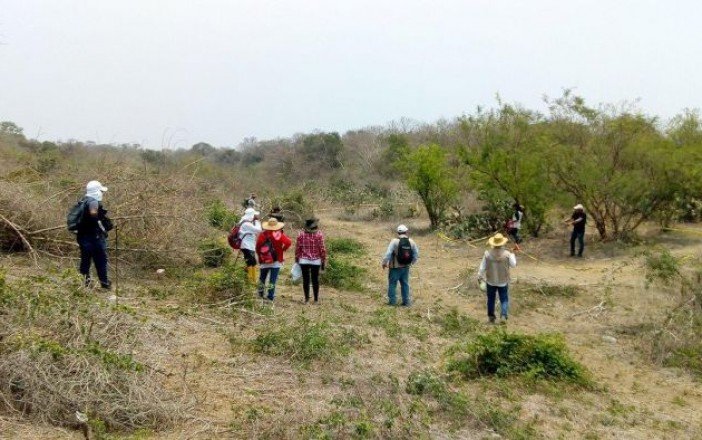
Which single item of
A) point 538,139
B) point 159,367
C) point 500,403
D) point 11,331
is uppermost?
point 538,139

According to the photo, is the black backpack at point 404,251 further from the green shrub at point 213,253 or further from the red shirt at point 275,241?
the green shrub at point 213,253

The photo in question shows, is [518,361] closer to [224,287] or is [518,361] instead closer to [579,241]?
[224,287]

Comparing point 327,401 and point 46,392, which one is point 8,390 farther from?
point 327,401

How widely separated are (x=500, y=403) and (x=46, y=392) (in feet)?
13.0

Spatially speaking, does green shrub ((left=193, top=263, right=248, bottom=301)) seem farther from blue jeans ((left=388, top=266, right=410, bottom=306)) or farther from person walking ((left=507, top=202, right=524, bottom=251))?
person walking ((left=507, top=202, right=524, bottom=251))

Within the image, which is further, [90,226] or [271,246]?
[271,246]

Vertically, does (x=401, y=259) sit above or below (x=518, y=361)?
above

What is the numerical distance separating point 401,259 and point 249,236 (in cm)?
236

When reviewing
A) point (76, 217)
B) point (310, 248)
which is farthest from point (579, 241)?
point (76, 217)

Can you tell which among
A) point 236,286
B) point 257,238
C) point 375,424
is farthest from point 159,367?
point 257,238

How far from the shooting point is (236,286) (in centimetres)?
863

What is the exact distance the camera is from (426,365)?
24.7ft

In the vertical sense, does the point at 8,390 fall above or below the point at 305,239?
below

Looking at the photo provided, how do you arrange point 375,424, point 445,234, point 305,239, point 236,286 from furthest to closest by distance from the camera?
1. point 445,234
2. point 305,239
3. point 236,286
4. point 375,424
